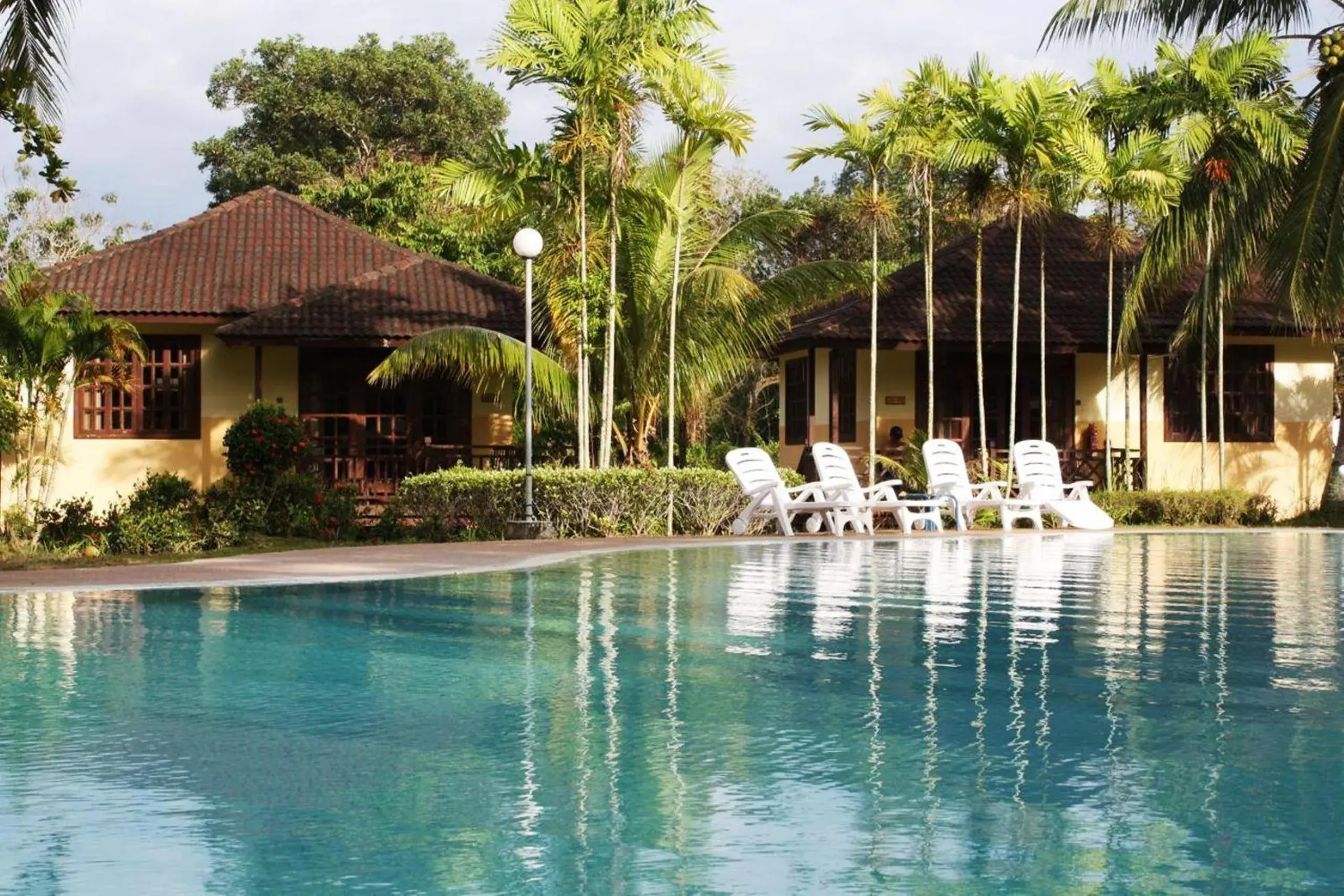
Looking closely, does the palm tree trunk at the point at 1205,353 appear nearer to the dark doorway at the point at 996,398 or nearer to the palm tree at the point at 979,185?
the dark doorway at the point at 996,398

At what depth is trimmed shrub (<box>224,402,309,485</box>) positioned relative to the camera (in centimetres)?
2041

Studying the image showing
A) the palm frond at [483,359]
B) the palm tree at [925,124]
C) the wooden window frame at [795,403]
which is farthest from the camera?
the wooden window frame at [795,403]

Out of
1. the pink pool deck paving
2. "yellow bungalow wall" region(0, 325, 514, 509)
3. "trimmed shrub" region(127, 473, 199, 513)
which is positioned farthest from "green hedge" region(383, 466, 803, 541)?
"yellow bungalow wall" region(0, 325, 514, 509)

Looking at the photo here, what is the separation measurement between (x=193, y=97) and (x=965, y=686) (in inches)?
1908

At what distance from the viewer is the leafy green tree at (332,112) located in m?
48.1

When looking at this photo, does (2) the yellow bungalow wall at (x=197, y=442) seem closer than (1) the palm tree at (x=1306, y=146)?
No

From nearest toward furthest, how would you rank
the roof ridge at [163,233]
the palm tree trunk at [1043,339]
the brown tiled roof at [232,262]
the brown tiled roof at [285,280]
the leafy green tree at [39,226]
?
the palm tree trunk at [1043,339] < the brown tiled roof at [285,280] < the brown tiled roof at [232,262] < the roof ridge at [163,233] < the leafy green tree at [39,226]

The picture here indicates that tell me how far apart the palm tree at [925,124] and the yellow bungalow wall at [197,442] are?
668 cm

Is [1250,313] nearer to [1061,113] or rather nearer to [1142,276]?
[1142,276]

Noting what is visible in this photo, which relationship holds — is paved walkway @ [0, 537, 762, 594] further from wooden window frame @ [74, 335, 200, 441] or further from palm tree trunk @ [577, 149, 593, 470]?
wooden window frame @ [74, 335, 200, 441]

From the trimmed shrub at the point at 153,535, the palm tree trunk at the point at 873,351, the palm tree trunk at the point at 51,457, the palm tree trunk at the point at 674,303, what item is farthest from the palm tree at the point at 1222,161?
the palm tree trunk at the point at 51,457

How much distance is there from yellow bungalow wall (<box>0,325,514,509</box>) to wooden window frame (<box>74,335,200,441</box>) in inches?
3.2

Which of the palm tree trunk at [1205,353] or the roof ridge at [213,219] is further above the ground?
the roof ridge at [213,219]

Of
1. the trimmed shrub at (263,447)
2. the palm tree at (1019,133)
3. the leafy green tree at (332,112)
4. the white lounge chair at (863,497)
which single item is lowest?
the white lounge chair at (863,497)
